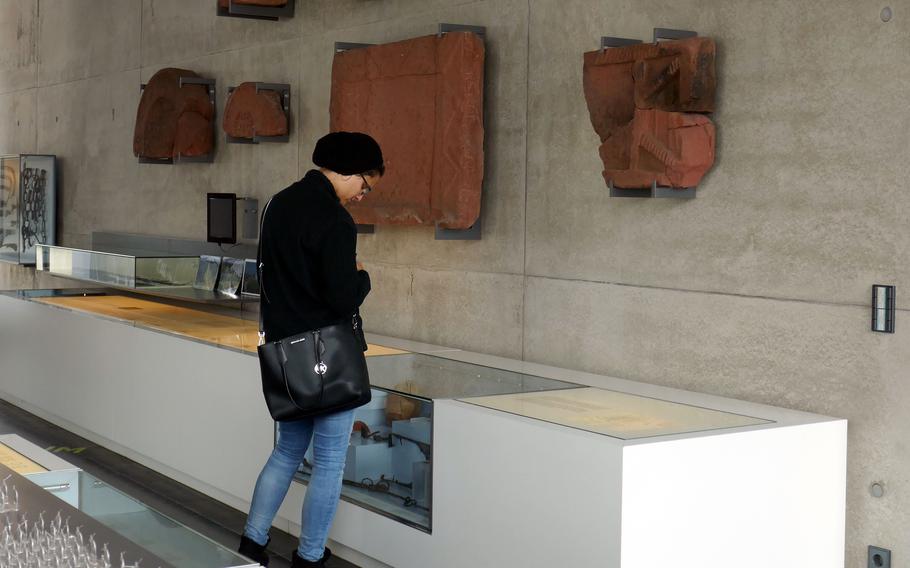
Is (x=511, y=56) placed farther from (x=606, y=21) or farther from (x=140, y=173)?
(x=140, y=173)

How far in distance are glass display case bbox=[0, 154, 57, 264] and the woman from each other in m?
7.21

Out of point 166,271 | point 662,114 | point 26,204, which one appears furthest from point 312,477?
point 26,204

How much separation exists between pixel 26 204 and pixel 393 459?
7.52m

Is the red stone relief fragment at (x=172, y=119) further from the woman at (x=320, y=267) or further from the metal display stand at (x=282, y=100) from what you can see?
the woman at (x=320, y=267)

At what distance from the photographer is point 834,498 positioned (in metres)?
3.75

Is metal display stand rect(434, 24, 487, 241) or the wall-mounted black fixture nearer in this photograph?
the wall-mounted black fixture

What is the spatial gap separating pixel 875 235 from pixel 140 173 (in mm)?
6462

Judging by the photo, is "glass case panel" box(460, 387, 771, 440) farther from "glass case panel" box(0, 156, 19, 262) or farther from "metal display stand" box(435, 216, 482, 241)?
"glass case panel" box(0, 156, 19, 262)

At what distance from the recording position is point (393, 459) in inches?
175

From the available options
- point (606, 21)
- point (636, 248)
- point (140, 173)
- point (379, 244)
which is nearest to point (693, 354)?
point (636, 248)

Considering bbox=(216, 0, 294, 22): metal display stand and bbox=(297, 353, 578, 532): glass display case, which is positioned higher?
bbox=(216, 0, 294, 22): metal display stand

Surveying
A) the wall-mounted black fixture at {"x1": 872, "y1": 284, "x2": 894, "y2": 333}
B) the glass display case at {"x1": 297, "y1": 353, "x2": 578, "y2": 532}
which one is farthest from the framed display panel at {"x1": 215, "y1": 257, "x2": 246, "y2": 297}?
the wall-mounted black fixture at {"x1": 872, "y1": 284, "x2": 894, "y2": 333}

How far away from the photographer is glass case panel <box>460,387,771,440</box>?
3539 millimetres

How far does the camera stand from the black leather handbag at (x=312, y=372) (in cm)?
389
